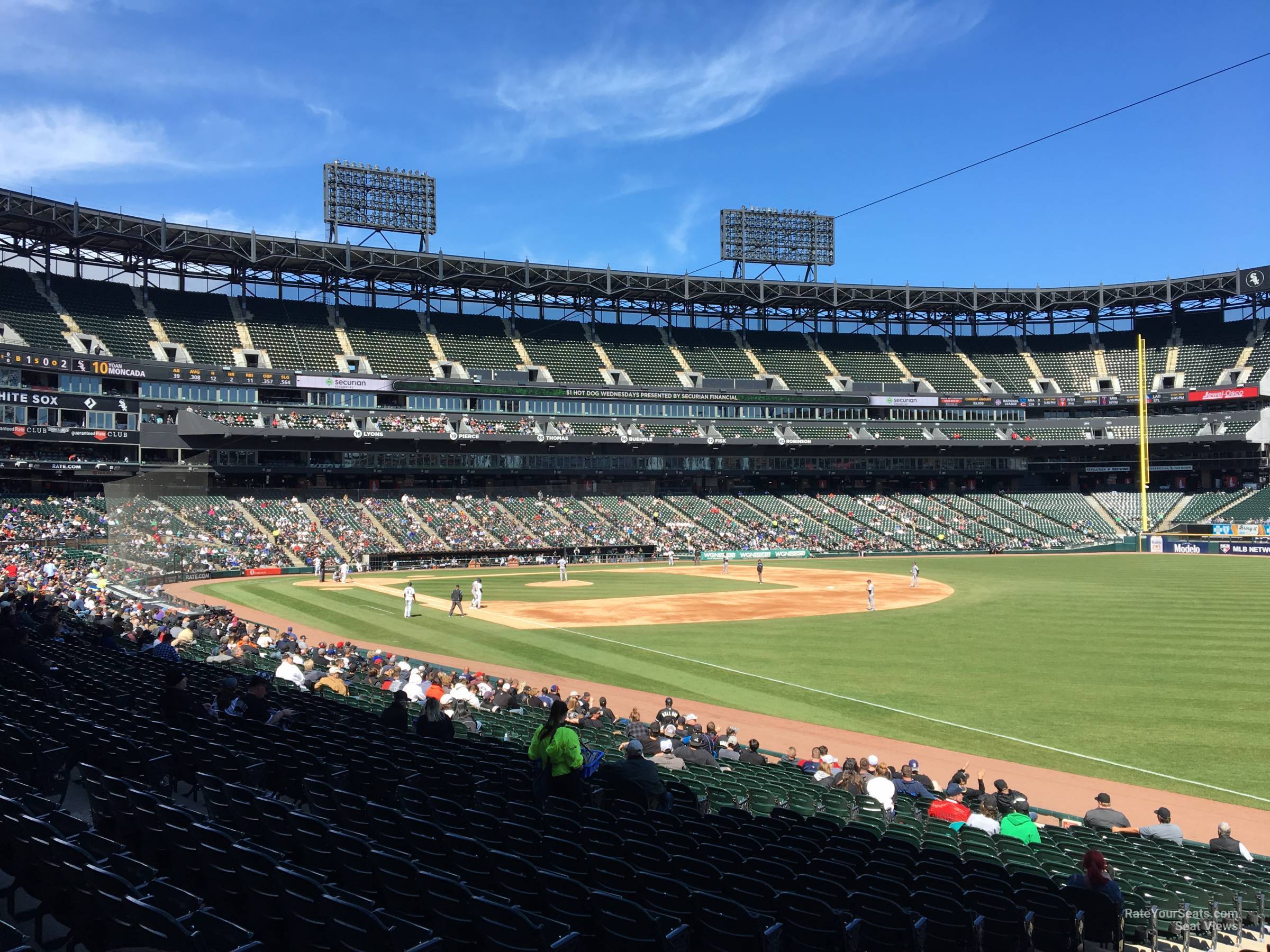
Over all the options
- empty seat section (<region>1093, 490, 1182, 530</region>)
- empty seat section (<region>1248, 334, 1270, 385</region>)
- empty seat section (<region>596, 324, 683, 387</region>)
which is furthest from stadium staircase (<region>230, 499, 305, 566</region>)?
empty seat section (<region>1248, 334, 1270, 385</region>)

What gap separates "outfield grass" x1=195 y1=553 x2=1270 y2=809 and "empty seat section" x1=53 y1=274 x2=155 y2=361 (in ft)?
92.0

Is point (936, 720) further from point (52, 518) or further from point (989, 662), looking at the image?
point (52, 518)

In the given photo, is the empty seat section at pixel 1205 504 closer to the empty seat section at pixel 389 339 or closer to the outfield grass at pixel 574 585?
the outfield grass at pixel 574 585

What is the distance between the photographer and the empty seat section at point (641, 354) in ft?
270

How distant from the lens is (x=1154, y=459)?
87.1m

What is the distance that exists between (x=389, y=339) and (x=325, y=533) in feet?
73.9

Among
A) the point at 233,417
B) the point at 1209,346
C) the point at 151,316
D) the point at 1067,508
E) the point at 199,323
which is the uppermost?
the point at 1209,346

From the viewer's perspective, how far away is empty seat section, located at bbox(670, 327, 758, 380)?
85062mm

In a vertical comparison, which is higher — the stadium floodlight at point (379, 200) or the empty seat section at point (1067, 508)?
the stadium floodlight at point (379, 200)

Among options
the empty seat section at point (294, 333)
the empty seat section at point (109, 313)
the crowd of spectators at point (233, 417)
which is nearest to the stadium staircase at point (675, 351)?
the empty seat section at point (294, 333)

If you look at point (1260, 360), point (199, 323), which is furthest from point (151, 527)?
point (1260, 360)

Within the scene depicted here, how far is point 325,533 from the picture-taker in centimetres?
6081

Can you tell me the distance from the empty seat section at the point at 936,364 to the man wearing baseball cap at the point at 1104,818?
3154 inches

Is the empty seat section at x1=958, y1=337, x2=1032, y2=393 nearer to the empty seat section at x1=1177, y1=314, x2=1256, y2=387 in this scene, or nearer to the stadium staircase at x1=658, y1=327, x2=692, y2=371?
the empty seat section at x1=1177, y1=314, x2=1256, y2=387
